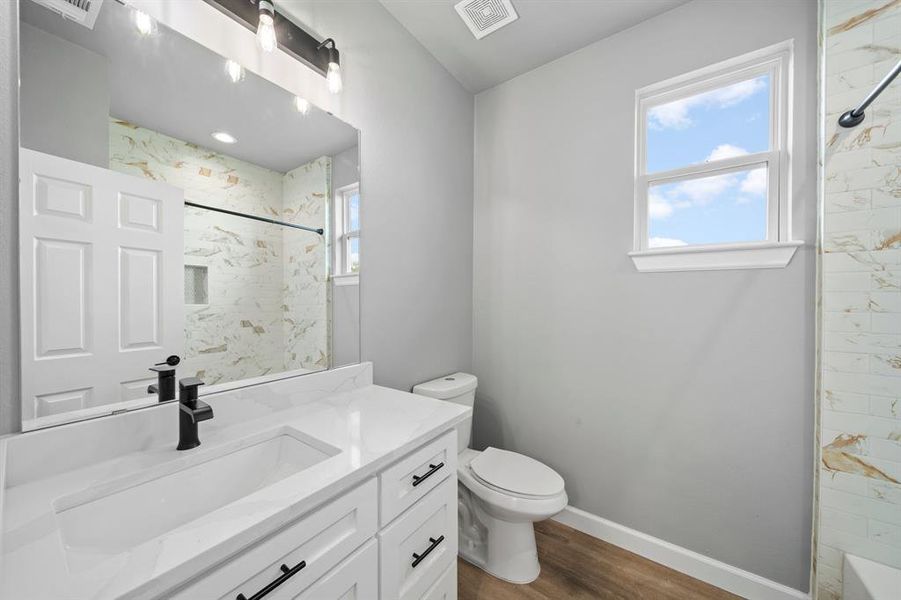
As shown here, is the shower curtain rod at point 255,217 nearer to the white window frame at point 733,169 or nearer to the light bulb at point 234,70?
the light bulb at point 234,70

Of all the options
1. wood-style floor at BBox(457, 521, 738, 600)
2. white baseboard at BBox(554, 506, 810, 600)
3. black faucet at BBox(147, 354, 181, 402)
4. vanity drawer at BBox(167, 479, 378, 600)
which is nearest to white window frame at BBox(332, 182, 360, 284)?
black faucet at BBox(147, 354, 181, 402)

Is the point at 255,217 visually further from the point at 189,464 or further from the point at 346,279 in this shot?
the point at 189,464

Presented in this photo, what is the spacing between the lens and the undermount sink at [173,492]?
640 millimetres

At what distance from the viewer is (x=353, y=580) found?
0.78 meters

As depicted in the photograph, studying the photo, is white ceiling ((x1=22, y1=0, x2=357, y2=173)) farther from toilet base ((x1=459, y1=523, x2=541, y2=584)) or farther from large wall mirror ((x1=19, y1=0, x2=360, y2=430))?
toilet base ((x1=459, y1=523, x2=541, y2=584))

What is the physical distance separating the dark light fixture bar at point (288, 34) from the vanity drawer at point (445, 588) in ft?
6.20

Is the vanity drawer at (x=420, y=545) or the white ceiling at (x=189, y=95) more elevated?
the white ceiling at (x=189, y=95)

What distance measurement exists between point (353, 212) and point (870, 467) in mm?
2191

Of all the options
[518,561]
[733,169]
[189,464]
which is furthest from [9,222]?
[733,169]

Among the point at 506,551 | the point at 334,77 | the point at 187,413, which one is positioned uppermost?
the point at 334,77

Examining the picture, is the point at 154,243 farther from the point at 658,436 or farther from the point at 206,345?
the point at 658,436

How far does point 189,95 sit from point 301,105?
1.22ft

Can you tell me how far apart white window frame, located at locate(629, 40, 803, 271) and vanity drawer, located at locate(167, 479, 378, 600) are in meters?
1.61

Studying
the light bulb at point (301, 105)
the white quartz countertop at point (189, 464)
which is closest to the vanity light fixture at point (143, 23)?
the light bulb at point (301, 105)
